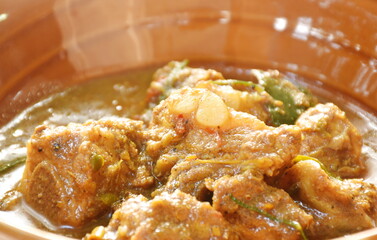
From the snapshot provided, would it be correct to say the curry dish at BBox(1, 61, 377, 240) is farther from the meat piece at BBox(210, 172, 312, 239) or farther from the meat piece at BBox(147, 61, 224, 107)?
the meat piece at BBox(147, 61, 224, 107)

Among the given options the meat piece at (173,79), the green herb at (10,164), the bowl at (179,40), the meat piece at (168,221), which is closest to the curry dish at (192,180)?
the meat piece at (168,221)

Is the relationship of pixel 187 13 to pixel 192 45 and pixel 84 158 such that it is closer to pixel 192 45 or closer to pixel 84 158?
pixel 192 45

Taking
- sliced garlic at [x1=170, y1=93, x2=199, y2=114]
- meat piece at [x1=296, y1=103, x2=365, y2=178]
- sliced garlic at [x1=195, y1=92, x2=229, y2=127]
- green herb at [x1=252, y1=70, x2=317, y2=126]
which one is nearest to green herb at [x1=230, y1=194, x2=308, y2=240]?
sliced garlic at [x1=195, y1=92, x2=229, y2=127]

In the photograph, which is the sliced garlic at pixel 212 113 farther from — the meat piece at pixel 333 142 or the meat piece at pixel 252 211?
the meat piece at pixel 333 142

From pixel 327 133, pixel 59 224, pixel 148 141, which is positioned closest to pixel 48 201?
pixel 59 224

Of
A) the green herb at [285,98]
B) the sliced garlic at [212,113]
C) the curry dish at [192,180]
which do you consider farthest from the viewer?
the green herb at [285,98]

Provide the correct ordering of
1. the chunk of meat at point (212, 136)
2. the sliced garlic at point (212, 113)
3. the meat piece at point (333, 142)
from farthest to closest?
the meat piece at point (333, 142), the sliced garlic at point (212, 113), the chunk of meat at point (212, 136)
